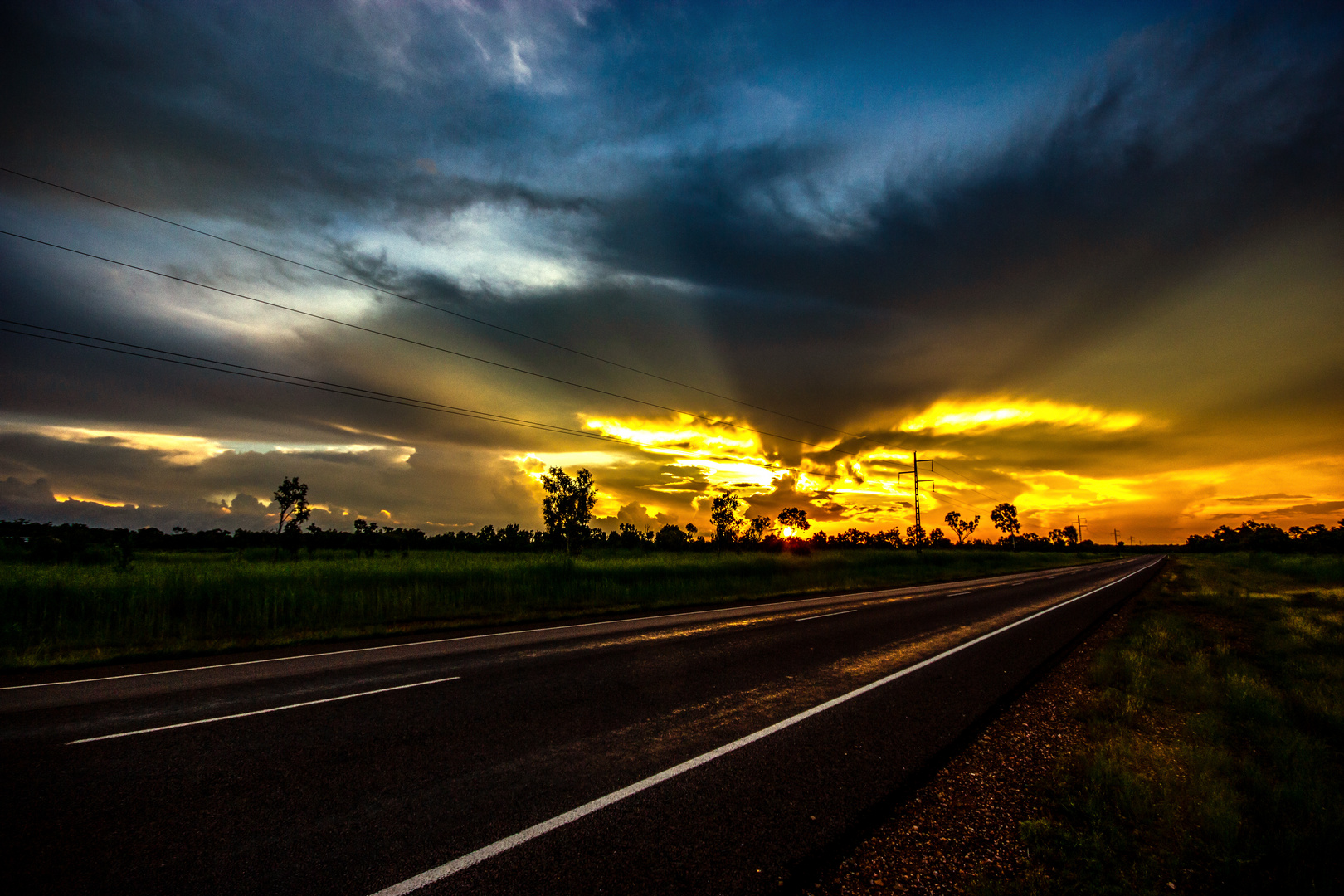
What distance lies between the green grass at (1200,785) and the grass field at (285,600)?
1352 centimetres

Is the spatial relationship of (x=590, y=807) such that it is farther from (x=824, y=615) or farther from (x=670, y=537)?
(x=670, y=537)

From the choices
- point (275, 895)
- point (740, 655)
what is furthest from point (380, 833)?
point (740, 655)

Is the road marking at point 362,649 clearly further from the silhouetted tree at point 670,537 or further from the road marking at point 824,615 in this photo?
the silhouetted tree at point 670,537

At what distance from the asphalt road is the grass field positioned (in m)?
3.36

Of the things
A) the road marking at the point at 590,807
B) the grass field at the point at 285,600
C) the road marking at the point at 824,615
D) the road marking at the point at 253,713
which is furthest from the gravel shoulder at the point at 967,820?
the grass field at the point at 285,600

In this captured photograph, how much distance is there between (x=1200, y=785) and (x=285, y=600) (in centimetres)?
1809

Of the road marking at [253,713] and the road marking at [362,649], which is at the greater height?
the road marking at [253,713]

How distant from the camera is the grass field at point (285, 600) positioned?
38.5 feet

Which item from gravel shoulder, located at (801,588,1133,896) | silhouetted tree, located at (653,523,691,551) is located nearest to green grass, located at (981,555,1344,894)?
gravel shoulder, located at (801,588,1133,896)

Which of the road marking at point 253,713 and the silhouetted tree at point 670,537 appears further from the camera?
the silhouetted tree at point 670,537

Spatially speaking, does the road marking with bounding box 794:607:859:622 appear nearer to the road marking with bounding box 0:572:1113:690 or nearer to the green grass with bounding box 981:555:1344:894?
the road marking with bounding box 0:572:1113:690

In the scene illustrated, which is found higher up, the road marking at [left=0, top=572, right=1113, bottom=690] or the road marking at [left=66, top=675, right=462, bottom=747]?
the road marking at [left=66, top=675, right=462, bottom=747]

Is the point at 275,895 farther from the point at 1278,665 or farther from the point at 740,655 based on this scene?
the point at 1278,665

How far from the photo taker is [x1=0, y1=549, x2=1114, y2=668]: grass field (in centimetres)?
1173
